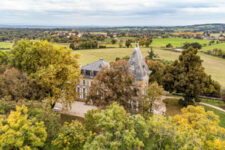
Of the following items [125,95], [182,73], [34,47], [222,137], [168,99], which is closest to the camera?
[222,137]

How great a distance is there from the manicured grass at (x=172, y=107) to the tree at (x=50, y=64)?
22.7m

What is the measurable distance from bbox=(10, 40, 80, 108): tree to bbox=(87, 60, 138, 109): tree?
21.4 feet

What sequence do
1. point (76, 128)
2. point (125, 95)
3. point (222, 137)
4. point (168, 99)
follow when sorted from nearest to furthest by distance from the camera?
point (222, 137), point (76, 128), point (125, 95), point (168, 99)

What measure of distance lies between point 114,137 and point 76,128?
5763 mm

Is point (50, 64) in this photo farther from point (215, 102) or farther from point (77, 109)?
point (215, 102)

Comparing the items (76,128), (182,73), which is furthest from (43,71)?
(182,73)

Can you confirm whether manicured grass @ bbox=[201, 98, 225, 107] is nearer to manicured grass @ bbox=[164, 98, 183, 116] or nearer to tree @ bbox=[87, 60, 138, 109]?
manicured grass @ bbox=[164, 98, 183, 116]

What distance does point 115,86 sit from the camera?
25922 mm

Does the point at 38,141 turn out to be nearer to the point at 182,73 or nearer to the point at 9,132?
the point at 9,132

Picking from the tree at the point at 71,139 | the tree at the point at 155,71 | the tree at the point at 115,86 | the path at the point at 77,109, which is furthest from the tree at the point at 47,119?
the tree at the point at 155,71

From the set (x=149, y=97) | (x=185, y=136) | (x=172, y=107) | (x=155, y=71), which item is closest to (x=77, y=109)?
(x=149, y=97)

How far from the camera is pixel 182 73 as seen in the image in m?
36.7

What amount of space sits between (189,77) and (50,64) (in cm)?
3030

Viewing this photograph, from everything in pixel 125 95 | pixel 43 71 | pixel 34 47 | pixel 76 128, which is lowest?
pixel 76 128
